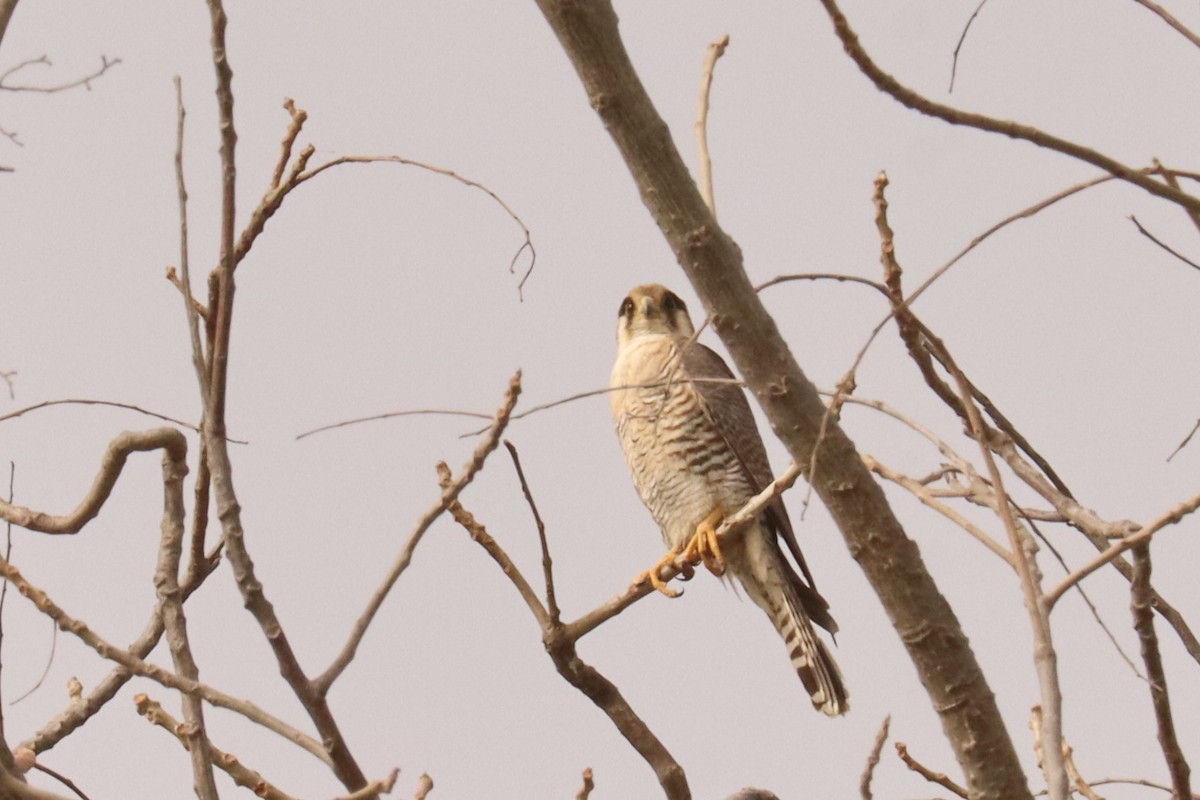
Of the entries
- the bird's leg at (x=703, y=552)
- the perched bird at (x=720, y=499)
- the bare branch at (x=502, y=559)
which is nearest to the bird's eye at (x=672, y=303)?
the perched bird at (x=720, y=499)

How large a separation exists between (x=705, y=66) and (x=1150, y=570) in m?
1.11

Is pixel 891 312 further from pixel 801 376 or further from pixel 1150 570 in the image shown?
pixel 1150 570

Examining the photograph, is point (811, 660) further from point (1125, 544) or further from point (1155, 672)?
point (1125, 544)

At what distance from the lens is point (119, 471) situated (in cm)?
281

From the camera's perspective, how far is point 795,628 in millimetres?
5504

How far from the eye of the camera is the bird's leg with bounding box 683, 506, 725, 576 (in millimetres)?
5336

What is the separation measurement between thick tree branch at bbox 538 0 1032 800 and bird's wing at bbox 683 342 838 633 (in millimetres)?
A: 3369

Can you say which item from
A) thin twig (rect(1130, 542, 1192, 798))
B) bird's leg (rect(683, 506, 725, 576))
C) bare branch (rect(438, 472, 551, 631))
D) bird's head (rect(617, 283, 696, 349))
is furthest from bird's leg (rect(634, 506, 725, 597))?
thin twig (rect(1130, 542, 1192, 798))

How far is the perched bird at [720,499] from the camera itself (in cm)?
541

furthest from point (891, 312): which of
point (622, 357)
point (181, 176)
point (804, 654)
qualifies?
point (622, 357)

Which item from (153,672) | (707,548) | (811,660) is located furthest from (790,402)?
(811,660)

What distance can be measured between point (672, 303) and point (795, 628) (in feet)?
5.33

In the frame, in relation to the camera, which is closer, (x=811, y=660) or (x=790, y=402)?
(x=790, y=402)

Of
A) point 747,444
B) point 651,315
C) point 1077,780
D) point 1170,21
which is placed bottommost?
point 1077,780
